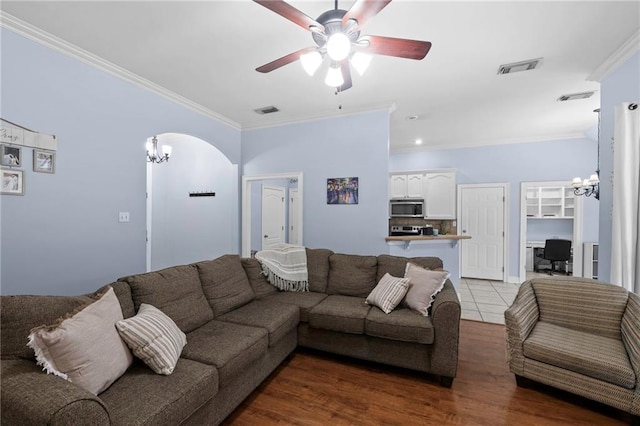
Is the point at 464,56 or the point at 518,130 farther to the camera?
the point at 518,130

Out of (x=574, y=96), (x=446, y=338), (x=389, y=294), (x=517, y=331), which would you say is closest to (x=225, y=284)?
(x=389, y=294)

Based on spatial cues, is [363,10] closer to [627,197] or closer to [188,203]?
[627,197]

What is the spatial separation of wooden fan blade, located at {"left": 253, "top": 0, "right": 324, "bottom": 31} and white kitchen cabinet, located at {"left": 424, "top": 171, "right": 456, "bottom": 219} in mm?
5048

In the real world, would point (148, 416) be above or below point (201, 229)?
below

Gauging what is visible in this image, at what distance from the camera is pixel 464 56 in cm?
266

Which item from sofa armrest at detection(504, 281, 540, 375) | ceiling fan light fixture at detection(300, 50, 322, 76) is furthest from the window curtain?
ceiling fan light fixture at detection(300, 50, 322, 76)

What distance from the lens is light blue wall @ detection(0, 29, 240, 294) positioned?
231 centimetres

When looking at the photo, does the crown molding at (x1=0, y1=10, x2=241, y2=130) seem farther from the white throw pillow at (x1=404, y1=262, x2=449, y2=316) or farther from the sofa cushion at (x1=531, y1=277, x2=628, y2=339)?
the sofa cushion at (x1=531, y1=277, x2=628, y2=339)

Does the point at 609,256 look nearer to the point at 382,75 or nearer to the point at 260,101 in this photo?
the point at 382,75

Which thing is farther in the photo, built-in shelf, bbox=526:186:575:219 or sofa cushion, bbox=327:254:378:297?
built-in shelf, bbox=526:186:575:219

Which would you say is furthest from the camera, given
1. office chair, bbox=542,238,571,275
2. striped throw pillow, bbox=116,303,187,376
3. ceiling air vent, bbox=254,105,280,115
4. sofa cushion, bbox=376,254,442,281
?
office chair, bbox=542,238,571,275

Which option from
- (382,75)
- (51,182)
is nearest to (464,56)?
(382,75)

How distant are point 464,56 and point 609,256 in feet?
7.60

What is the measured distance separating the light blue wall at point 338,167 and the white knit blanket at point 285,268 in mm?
958
